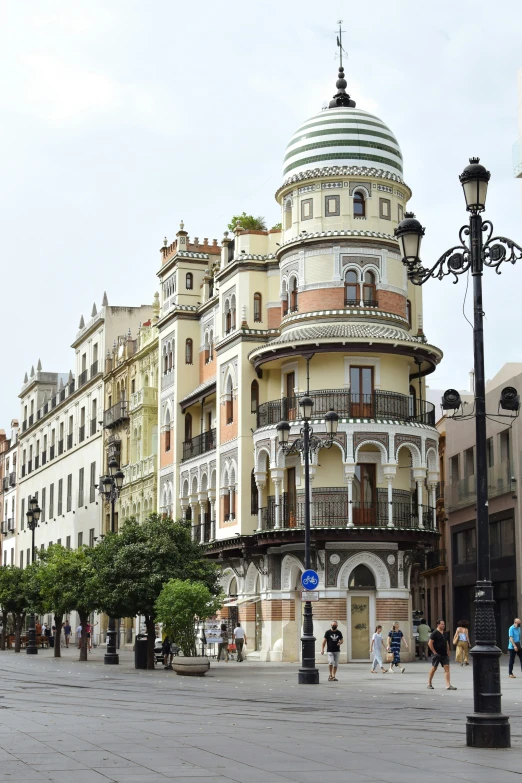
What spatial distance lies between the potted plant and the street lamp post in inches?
780

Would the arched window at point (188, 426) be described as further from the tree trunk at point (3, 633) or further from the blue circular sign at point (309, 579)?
the blue circular sign at point (309, 579)

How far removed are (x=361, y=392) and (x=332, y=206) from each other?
7323mm

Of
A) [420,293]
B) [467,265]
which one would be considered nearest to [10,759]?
[467,265]

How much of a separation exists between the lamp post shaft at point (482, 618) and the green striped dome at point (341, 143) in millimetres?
31254

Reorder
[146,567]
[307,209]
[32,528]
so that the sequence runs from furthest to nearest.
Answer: [32,528] → [307,209] → [146,567]

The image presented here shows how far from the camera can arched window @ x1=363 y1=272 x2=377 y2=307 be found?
4676 centimetres

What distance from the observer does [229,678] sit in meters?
34.9

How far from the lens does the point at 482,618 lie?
15.7 m

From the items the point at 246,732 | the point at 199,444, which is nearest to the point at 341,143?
the point at 199,444

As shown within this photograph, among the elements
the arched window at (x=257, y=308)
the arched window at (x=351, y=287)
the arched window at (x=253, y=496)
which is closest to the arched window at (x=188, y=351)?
the arched window at (x=257, y=308)

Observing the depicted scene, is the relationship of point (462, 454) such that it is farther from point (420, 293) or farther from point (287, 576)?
point (287, 576)

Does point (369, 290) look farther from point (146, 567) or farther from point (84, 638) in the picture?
point (84, 638)

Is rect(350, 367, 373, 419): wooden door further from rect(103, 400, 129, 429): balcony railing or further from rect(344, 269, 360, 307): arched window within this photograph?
Result: rect(103, 400, 129, 429): balcony railing

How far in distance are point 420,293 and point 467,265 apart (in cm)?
3460
